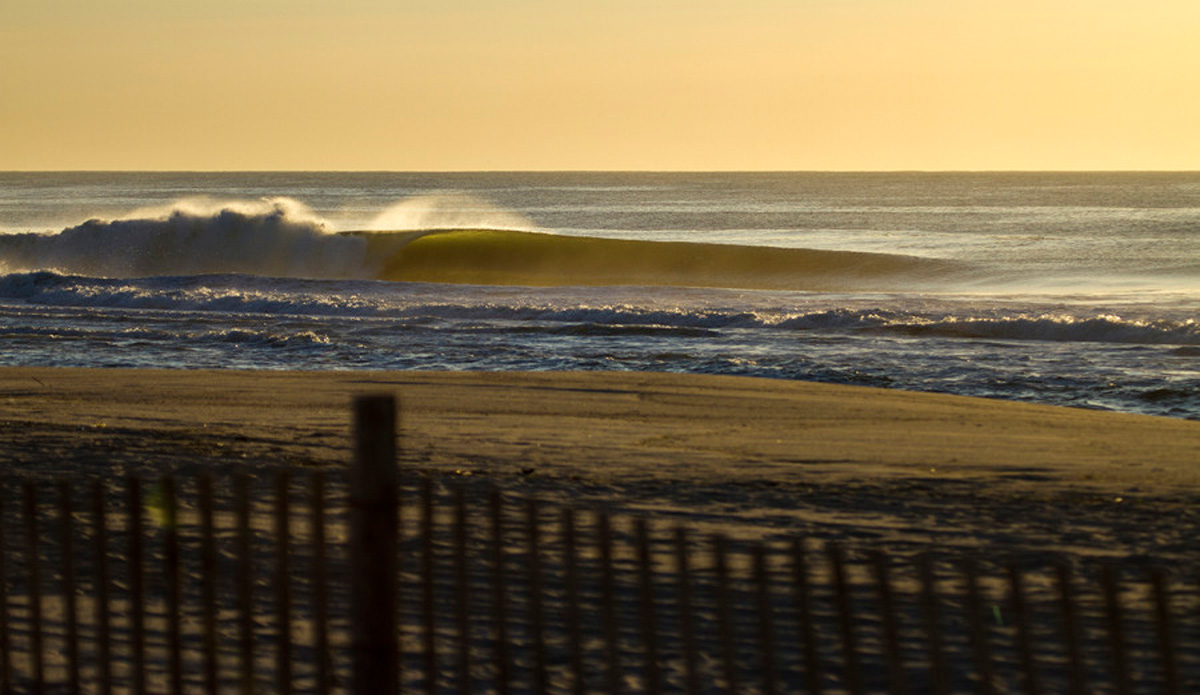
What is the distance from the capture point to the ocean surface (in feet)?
54.2

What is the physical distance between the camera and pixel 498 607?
3.85 meters

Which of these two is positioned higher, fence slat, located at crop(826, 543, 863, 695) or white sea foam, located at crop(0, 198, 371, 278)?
fence slat, located at crop(826, 543, 863, 695)

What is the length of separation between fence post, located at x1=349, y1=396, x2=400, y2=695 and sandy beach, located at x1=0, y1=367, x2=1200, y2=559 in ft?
13.1

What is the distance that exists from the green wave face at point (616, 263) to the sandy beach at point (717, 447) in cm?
2166

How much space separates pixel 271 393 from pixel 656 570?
25.4 feet

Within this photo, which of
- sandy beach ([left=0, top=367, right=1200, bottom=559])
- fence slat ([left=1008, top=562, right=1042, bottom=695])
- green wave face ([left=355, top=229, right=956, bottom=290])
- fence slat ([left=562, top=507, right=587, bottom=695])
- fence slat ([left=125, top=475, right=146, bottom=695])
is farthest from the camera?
green wave face ([left=355, top=229, right=956, bottom=290])

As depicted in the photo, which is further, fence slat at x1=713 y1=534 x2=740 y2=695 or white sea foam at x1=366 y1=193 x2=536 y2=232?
white sea foam at x1=366 y1=193 x2=536 y2=232

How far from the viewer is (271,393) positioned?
42.6 ft

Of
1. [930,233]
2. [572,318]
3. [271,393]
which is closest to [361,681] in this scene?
[271,393]

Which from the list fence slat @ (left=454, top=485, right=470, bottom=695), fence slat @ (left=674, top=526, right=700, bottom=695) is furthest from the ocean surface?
fence slat @ (left=454, top=485, right=470, bottom=695)

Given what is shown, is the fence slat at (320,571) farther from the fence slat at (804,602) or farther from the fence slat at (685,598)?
the fence slat at (804,602)

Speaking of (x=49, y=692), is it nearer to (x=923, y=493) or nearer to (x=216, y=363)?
(x=923, y=493)

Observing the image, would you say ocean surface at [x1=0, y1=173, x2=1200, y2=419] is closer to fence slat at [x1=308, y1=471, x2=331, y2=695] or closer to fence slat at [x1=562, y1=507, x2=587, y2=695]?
fence slat at [x1=562, y1=507, x2=587, y2=695]

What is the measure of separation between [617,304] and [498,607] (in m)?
20.2
